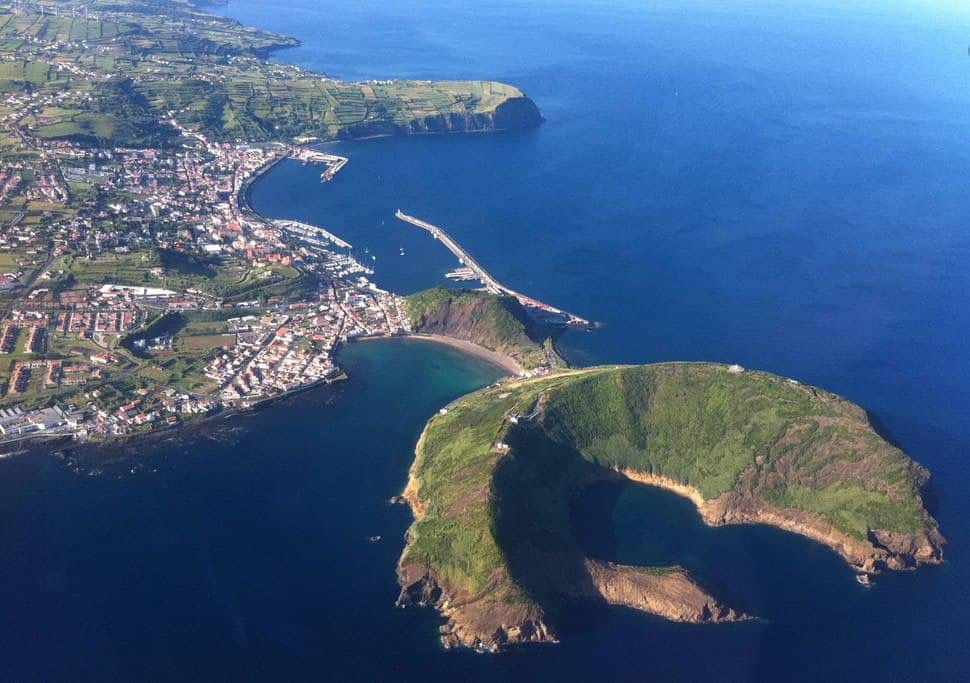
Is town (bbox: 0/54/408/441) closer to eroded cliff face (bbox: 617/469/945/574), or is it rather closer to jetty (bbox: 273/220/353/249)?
jetty (bbox: 273/220/353/249)

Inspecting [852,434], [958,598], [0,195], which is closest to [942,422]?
[852,434]

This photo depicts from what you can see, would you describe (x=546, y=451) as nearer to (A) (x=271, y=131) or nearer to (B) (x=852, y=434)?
(B) (x=852, y=434)

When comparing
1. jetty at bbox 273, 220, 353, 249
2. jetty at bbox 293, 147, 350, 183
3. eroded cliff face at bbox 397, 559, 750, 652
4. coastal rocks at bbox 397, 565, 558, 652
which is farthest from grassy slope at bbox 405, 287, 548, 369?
jetty at bbox 293, 147, 350, 183

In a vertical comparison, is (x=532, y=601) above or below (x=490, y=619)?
above

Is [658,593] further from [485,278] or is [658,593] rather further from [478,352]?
[485,278]

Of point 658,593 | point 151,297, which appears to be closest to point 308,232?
point 151,297

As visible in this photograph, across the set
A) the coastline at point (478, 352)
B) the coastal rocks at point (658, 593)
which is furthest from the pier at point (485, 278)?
the coastal rocks at point (658, 593)
